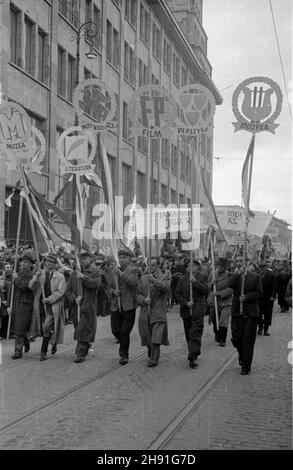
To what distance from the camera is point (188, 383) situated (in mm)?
8758

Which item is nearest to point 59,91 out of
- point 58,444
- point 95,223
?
A: point 95,223

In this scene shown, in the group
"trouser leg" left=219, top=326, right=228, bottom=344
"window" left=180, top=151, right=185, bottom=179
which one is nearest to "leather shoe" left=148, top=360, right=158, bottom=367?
"trouser leg" left=219, top=326, right=228, bottom=344

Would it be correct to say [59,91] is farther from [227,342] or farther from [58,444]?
[58,444]

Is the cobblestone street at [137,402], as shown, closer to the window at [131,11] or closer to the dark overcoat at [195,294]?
the dark overcoat at [195,294]

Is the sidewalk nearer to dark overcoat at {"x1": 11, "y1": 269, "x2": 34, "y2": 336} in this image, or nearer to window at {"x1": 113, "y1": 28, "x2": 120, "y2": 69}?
dark overcoat at {"x1": 11, "y1": 269, "x2": 34, "y2": 336}

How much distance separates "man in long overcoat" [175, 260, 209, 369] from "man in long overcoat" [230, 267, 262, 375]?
22.6 inches

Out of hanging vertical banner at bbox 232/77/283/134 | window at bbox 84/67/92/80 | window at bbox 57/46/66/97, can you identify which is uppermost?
window at bbox 84/67/92/80

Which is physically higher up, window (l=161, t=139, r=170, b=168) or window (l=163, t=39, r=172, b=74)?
window (l=163, t=39, r=172, b=74)

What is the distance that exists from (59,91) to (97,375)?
1875 centimetres

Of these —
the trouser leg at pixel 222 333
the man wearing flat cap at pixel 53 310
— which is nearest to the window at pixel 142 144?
the trouser leg at pixel 222 333

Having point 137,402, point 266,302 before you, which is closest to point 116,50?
point 266,302

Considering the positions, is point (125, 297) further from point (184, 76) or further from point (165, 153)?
point (184, 76)

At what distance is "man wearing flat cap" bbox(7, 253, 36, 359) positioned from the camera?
34.8 ft

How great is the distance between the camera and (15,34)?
21.8 metres
